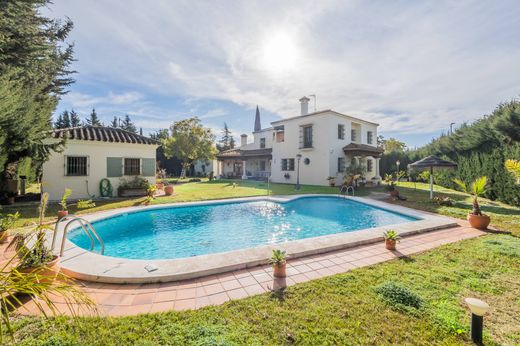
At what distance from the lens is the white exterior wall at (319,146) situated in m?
19.8

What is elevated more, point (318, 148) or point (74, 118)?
point (74, 118)

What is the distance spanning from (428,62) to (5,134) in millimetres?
17872

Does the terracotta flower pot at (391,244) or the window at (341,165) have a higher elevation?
the window at (341,165)

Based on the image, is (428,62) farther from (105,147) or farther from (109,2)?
(105,147)

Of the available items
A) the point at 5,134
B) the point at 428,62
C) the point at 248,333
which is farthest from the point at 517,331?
the point at 5,134

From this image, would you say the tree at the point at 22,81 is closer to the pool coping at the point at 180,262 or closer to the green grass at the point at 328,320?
the pool coping at the point at 180,262

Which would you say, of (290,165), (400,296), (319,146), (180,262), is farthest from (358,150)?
(180,262)

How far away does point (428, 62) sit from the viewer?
9.60m

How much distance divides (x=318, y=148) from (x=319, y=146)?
0.23 metres

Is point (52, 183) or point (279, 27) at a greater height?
point (279, 27)

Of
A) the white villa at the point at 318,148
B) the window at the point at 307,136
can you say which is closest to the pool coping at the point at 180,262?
the white villa at the point at 318,148

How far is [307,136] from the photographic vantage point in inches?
851

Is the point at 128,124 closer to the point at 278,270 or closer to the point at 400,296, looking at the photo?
the point at 278,270

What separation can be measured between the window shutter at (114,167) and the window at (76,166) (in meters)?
1.11
